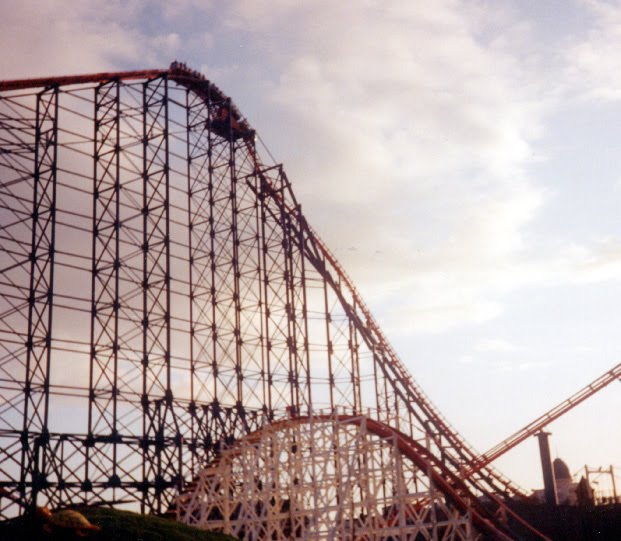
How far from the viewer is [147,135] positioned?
2750 cm

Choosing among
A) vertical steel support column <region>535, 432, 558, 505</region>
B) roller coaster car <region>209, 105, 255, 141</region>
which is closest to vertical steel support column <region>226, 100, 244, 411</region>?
roller coaster car <region>209, 105, 255, 141</region>

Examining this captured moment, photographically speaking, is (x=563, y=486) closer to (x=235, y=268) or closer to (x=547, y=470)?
(x=547, y=470)

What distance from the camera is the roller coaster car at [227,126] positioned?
3128cm

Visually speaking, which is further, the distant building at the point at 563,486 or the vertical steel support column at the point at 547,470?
the distant building at the point at 563,486

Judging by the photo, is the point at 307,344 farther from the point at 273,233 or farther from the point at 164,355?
the point at 164,355

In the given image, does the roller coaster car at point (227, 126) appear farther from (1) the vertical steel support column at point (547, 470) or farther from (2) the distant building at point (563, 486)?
(2) the distant building at point (563, 486)

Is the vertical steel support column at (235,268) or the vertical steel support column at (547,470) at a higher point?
the vertical steel support column at (235,268)

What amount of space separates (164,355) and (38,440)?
4773 mm

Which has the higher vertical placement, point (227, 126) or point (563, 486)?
point (227, 126)

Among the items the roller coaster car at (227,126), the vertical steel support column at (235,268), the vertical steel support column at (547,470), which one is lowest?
the vertical steel support column at (547,470)

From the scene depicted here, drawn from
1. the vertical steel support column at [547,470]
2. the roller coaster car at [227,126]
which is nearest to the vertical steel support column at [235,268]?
the roller coaster car at [227,126]

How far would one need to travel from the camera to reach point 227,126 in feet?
104

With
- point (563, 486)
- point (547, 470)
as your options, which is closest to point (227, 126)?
point (547, 470)

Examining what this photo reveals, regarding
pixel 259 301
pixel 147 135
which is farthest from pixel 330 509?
pixel 147 135
